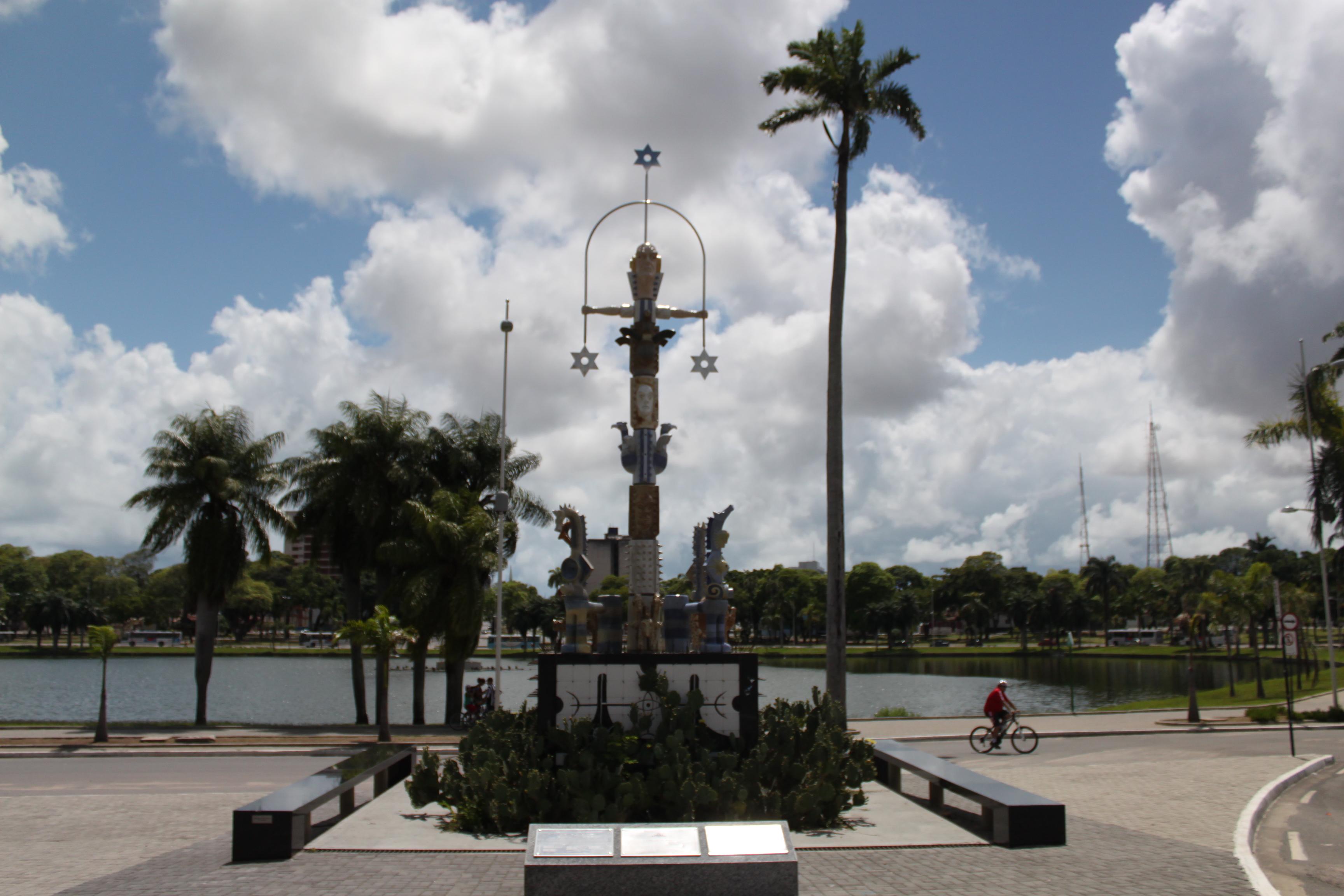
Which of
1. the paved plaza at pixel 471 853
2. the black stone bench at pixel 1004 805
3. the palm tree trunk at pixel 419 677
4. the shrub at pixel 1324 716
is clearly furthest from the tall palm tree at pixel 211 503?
the shrub at pixel 1324 716

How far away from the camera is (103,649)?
85.8ft

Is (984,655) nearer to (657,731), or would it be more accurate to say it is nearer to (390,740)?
(390,740)

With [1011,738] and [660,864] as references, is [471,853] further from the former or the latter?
[1011,738]

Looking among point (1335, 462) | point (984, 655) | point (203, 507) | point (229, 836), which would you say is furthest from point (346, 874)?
point (984, 655)

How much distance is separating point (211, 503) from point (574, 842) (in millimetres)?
29069

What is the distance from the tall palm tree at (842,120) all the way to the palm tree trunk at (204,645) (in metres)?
20.4

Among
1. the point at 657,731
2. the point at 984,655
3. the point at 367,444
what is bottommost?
the point at 984,655

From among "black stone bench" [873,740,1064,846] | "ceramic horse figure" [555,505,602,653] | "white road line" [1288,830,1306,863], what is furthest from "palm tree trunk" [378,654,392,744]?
"white road line" [1288,830,1306,863]

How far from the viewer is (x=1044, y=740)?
24.2 metres

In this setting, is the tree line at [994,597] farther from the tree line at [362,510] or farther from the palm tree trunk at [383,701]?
the palm tree trunk at [383,701]

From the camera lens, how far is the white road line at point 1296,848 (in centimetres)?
1097

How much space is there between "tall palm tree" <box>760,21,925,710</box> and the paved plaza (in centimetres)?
487

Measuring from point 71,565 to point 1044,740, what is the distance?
5405 inches

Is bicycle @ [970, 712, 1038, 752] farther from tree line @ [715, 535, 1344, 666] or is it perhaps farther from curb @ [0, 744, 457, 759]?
tree line @ [715, 535, 1344, 666]
